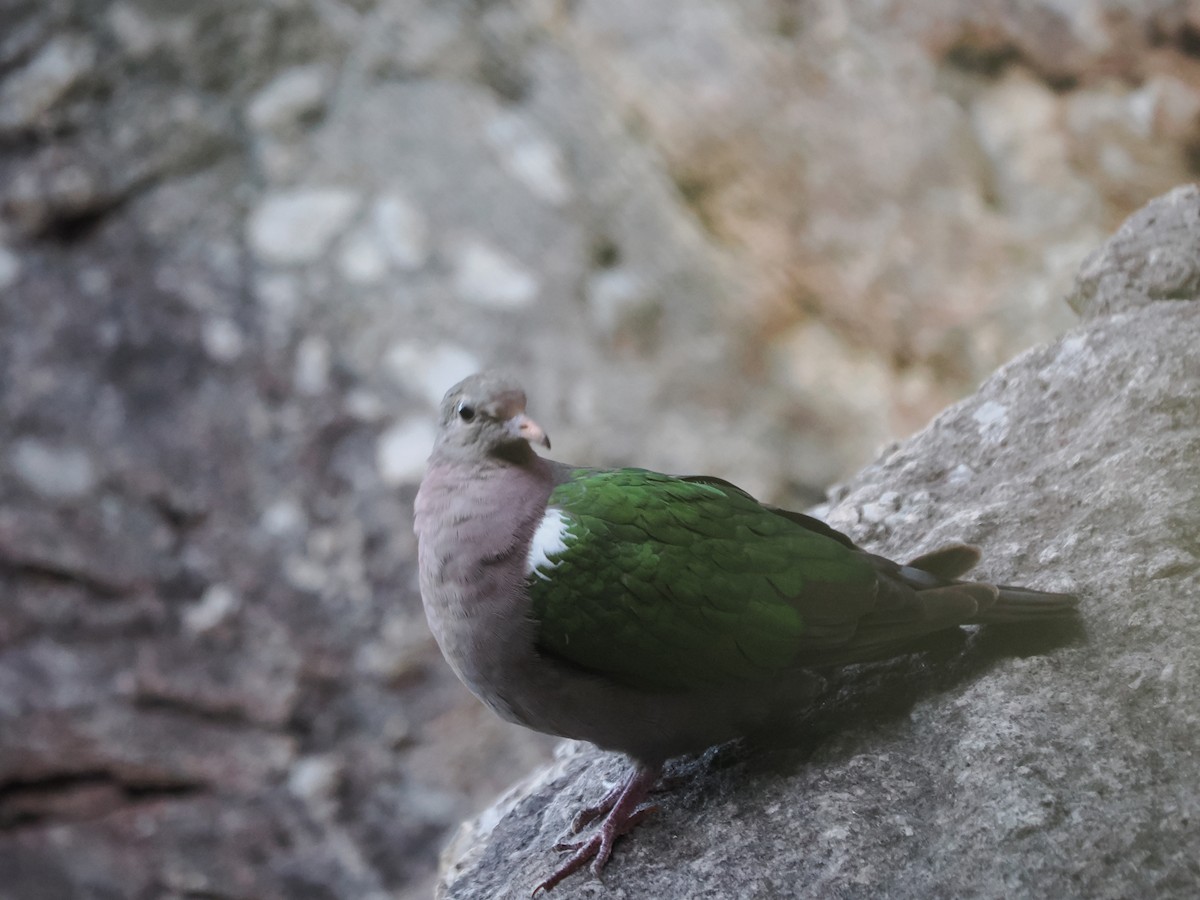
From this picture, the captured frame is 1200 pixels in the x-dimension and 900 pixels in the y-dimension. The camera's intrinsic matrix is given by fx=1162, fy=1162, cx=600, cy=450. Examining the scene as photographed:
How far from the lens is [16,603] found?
3670mm

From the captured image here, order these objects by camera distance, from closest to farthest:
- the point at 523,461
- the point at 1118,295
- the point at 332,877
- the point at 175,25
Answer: the point at 523,461
the point at 1118,295
the point at 332,877
the point at 175,25

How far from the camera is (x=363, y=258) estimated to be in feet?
13.1

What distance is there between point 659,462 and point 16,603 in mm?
2122

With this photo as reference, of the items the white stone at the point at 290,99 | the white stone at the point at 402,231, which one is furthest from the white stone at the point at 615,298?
the white stone at the point at 290,99

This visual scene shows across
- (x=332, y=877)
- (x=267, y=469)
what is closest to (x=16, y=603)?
(x=267, y=469)

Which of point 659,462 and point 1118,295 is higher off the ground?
point 659,462

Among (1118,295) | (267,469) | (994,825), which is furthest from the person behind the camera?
(267,469)

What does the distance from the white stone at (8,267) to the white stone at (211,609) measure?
124cm

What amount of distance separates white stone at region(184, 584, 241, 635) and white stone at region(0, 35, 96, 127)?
1717 mm

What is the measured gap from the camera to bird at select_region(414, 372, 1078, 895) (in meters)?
1.90

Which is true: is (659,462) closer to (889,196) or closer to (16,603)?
(889,196)

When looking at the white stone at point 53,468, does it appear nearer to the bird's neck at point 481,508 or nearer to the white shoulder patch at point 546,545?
the bird's neck at point 481,508

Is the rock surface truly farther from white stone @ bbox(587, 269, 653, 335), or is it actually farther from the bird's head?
white stone @ bbox(587, 269, 653, 335)

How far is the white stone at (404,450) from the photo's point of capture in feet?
12.6
